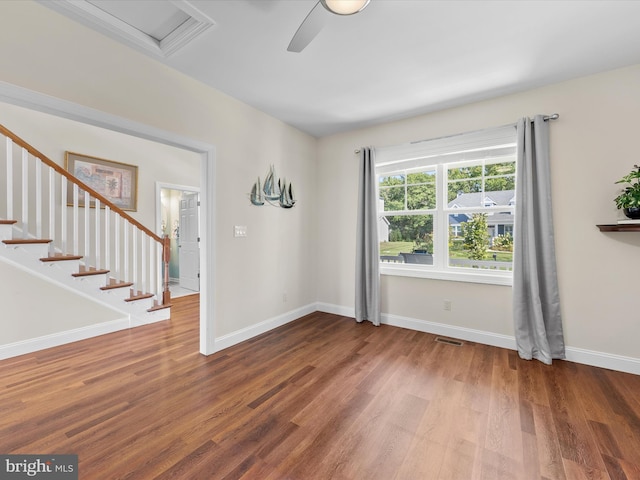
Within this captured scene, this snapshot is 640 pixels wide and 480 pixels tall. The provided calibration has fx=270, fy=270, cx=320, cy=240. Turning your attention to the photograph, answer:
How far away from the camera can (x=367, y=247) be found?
3715 mm

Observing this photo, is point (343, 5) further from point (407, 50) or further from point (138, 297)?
point (138, 297)

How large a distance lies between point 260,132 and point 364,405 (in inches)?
121

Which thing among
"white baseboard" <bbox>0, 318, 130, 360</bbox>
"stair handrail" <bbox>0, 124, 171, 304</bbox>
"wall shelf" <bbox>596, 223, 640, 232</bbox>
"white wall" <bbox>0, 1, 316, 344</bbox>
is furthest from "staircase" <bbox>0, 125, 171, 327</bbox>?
"wall shelf" <bbox>596, 223, 640, 232</bbox>

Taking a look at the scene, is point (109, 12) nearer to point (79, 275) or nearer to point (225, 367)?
point (79, 275)

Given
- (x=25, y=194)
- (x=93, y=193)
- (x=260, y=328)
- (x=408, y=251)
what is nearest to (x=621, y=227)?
(x=408, y=251)

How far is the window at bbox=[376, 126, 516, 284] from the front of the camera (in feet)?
9.98

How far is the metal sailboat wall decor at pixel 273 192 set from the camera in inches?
130

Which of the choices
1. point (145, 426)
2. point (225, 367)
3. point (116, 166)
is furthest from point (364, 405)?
point (116, 166)

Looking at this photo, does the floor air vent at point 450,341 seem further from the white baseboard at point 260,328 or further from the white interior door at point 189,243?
the white interior door at point 189,243

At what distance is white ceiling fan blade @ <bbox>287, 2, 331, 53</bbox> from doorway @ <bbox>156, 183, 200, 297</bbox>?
13.4 ft

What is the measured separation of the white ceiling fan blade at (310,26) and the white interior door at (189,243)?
14.8ft

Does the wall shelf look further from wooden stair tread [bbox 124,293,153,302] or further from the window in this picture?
wooden stair tread [bbox 124,293,153,302]

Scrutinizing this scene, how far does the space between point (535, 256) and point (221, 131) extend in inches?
136

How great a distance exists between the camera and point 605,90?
8.18 feet
